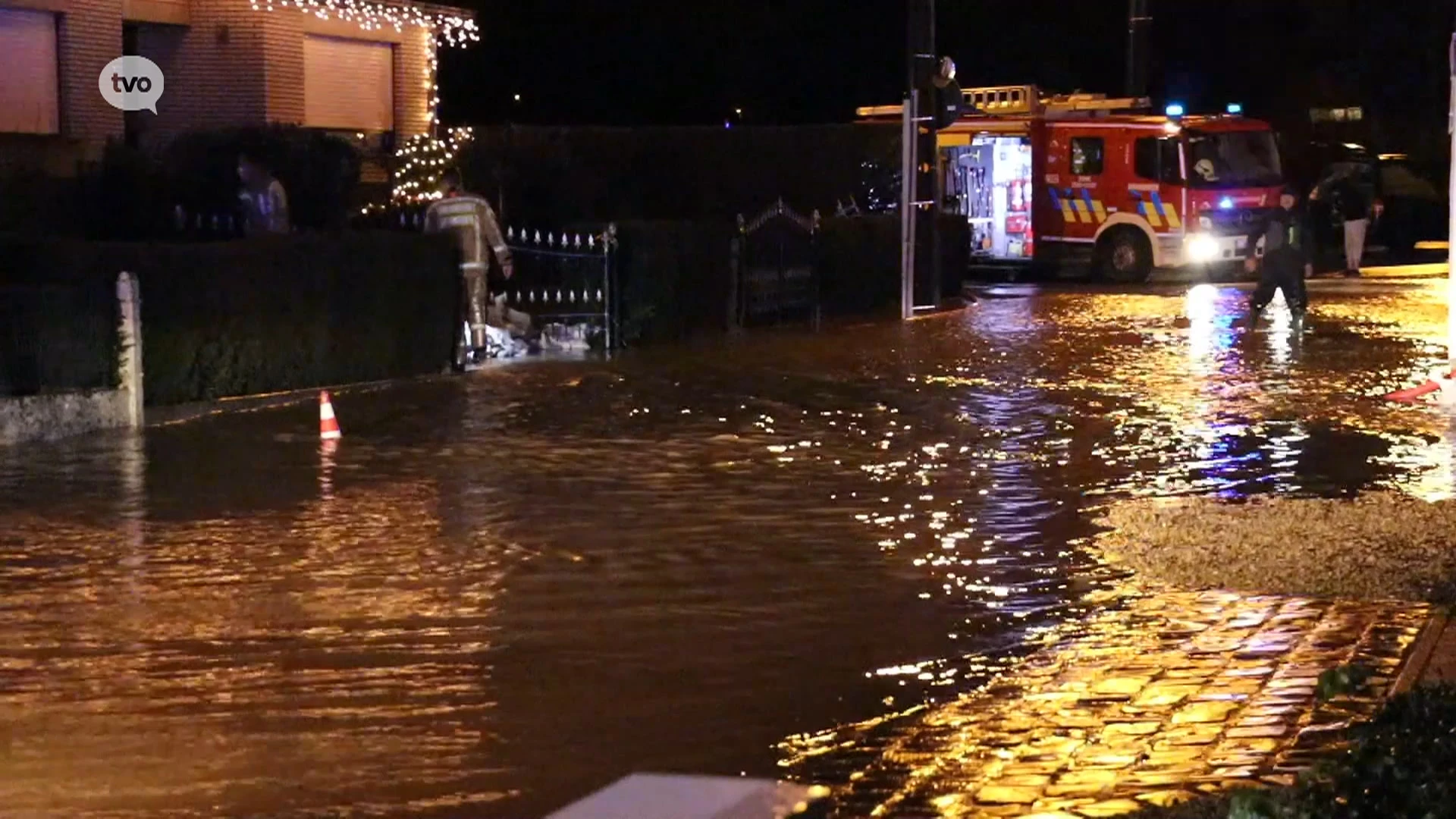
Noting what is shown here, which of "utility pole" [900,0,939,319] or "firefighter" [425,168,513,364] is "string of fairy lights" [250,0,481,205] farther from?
"firefighter" [425,168,513,364]

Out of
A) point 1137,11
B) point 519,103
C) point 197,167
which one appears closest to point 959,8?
point 519,103

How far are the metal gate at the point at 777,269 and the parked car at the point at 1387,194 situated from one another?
50.5 ft

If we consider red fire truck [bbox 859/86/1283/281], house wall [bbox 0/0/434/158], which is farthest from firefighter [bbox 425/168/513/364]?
red fire truck [bbox 859/86/1283/281]

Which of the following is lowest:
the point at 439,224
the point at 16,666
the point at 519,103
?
the point at 16,666

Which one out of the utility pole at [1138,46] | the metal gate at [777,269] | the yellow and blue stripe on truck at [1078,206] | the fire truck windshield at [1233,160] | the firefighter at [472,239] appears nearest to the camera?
the firefighter at [472,239]

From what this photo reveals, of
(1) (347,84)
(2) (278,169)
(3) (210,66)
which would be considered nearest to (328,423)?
(2) (278,169)

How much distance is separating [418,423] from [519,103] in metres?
30.0

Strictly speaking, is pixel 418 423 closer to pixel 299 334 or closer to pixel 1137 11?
pixel 299 334

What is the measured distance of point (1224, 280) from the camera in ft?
107

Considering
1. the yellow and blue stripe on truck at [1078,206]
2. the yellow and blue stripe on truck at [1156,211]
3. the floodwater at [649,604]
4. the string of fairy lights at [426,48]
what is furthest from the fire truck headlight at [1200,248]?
the floodwater at [649,604]

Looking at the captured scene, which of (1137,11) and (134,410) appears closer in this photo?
(134,410)

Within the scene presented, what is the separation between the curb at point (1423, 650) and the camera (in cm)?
728

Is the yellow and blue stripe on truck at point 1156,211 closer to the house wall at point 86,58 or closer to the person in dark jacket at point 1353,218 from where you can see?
the person in dark jacket at point 1353,218

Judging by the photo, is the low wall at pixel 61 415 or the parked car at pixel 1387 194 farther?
the parked car at pixel 1387 194
